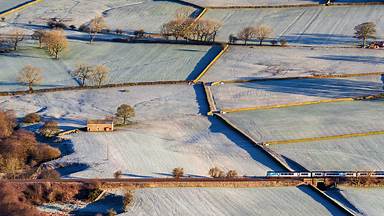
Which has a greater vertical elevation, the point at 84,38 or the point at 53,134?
the point at 84,38

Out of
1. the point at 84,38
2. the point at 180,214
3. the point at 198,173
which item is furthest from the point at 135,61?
the point at 180,214

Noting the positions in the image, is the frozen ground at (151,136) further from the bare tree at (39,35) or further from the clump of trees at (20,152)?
the bare tree at (39,35)

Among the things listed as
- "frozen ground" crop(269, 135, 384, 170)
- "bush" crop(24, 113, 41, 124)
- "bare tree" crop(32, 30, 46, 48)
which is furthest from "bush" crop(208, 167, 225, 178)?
"bare tree" crop(32, 30, 46, 48)

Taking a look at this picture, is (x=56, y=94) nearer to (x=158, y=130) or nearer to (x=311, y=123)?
(x=158, y=130)

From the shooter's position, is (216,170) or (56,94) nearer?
(216,170)

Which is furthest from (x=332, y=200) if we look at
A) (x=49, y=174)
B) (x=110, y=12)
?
(x=110, y=12)

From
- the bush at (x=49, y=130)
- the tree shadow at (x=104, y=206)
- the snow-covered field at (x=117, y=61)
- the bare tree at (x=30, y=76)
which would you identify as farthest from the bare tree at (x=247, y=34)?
the tree shadow at (x=104, y=206)
